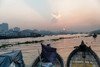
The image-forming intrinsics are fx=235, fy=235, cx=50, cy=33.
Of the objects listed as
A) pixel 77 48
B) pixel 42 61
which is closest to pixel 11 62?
pixel 42 61

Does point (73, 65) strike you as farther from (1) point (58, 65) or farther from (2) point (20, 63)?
(2) point (20, 63)

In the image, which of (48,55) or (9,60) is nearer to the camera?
(9,60)

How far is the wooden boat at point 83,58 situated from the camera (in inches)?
904

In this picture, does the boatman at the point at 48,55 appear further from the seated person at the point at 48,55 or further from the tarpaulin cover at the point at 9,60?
the tarpaulin cover at the point at 9,60

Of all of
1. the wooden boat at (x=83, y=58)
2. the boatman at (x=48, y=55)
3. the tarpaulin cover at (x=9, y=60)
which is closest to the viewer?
the tarpaulin cover at (x=9, y=60)

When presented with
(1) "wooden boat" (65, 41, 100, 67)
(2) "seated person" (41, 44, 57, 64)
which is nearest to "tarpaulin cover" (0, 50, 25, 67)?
(2) "seated person" (41, 44, 57, 64)

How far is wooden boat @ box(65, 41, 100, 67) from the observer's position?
23.0 m

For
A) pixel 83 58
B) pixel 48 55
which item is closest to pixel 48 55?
pixel 48 55

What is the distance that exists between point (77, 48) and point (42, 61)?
388 cm

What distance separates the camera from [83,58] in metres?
23.4

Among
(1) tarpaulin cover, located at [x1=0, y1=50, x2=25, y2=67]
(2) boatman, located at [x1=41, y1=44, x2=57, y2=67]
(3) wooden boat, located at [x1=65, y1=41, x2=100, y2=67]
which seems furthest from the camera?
(2) boatman, located at [x1=41, y1=44, x2=57, y2=67]

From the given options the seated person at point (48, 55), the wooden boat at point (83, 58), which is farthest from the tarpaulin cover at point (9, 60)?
the wooden boat at point (83, 58)

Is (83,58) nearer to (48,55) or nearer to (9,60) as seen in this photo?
(48,55)

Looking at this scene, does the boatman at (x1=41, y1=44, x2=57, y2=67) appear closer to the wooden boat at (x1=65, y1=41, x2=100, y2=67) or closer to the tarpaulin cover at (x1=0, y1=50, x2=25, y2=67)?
the wooden boat at (x1=65, y1=41, x2=100, y2=67)
